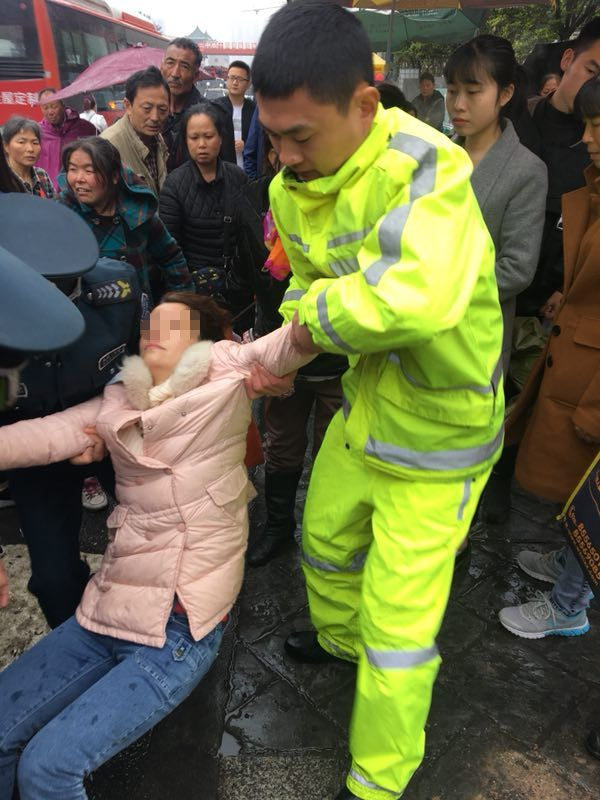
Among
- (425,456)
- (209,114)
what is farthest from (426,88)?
(425,456)

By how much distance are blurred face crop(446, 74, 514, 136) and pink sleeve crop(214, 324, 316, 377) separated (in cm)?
151

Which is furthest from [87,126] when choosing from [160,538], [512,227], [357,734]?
[357,734]

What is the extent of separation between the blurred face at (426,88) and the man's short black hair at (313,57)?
12.6m

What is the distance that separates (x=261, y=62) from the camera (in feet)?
4.34

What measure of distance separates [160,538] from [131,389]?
1.50 ft

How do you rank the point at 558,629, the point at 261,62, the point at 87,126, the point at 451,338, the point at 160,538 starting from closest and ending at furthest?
1. the point at 261,62
2. the point at 451,338
3. the point at 160,538
4. the point at 558,629
5. the point at 87,126

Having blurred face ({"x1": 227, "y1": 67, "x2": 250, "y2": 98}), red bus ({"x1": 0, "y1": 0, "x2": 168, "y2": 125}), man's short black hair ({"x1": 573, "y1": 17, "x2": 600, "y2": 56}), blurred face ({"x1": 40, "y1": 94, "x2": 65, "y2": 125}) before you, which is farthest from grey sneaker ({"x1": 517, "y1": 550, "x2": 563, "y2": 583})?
red bus ({"x1": 0, "y1": 0, "x2": 168, "y2": 125})

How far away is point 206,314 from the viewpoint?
6.57 feet

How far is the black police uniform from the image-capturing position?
1.92 metres

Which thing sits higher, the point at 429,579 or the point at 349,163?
the point at 349,163

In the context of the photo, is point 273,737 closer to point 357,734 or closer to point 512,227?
point 357,734

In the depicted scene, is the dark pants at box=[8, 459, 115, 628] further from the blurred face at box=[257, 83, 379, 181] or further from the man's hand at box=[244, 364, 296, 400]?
the blurred face at box=[257, 83, 379, 181]

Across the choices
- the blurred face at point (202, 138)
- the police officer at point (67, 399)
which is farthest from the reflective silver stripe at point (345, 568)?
the blurred face at point (202, 138)

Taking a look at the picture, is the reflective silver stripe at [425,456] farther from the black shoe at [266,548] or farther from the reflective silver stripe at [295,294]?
the black shoe at [266,548]
